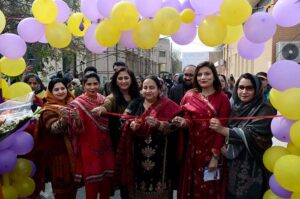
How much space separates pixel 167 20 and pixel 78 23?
107 centimetres

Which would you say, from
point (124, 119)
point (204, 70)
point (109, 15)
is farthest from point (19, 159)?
point (204, 70)

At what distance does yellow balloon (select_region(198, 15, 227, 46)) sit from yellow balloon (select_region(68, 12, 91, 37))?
1202 millimetres

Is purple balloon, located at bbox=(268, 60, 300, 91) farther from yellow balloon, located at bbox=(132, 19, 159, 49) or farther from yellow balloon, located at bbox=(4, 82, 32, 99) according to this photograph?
yellow balloon, located at bbox=(4, 82, 32, 99)

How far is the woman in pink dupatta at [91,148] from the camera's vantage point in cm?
348

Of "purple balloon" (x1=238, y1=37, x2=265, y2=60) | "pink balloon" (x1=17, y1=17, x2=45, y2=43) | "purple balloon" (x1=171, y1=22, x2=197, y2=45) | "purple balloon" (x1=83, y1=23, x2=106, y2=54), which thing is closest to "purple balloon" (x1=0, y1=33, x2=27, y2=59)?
"pink balloon" (x1=17, y1=17, x2=45, y2=43)

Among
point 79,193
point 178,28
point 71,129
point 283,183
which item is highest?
point 178,28

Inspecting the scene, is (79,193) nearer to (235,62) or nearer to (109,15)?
(109,15)

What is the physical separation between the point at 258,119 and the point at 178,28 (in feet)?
3.27

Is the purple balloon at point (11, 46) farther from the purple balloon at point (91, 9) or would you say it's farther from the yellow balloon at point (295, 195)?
the yellow balloon at point (295, 195)

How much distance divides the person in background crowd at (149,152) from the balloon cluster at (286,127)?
0.88m

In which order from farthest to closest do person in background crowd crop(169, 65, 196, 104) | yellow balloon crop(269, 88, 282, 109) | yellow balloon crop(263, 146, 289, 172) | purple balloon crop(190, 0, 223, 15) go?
person in background crowd crop(169, 65, 196, 104) < purple balloon crop(190, 0, 223, 15) < yellow balloon crop(263, 146, 289, 172) < yellow balloon crop(269, 88, 282, 109)

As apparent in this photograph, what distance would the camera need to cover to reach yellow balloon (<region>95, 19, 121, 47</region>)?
3248mm

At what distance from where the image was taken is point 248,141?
118 inches

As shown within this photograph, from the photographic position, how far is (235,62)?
22.7 meters
